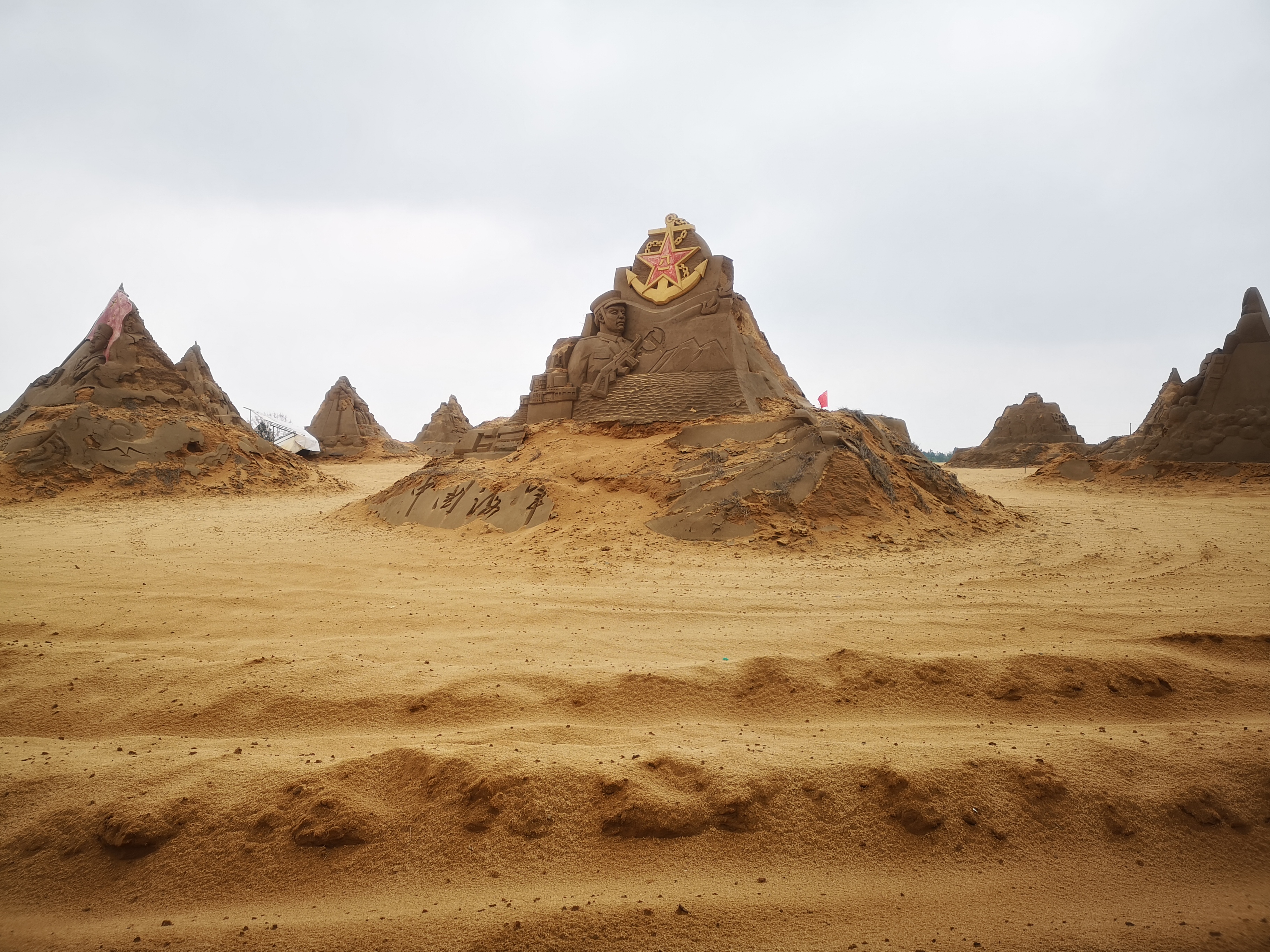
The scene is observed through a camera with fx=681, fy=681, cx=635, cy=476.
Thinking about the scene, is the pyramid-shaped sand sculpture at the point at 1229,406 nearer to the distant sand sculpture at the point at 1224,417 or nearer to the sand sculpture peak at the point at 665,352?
the distant sand sculpture at the point at 1224,417

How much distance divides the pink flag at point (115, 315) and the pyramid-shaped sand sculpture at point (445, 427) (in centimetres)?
1154

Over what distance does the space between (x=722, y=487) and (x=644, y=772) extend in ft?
16.6

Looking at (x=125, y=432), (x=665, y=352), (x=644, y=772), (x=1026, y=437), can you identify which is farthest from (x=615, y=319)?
(x=1026, y=437)

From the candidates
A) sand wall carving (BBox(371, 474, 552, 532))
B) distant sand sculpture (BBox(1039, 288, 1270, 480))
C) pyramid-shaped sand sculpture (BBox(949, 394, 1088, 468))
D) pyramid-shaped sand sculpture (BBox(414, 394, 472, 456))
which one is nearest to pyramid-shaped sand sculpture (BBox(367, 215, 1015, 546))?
sand wall carving (BBox(371, 474, 552, 532))

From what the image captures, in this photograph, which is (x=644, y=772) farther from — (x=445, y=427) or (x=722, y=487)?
(x=445, y=427)

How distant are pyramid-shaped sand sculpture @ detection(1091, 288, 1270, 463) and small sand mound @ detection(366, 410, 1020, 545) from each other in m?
5.28

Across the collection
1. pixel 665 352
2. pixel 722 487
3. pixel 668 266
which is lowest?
pixel 722 487

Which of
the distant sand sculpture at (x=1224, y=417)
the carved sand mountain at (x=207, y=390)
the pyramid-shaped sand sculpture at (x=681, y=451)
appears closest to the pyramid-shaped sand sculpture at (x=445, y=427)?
the carved sand mountain at (x=207, y=390)

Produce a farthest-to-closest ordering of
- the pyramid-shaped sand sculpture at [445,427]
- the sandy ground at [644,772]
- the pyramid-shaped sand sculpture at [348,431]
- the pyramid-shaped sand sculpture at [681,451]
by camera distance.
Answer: the pyramid-shaped sand sculpture at [445,427] < the pyramid-shaped sand sculpture at [348,431] < the pyramid-shaped sand sculpture at [681,451] < the sandy ground at [644,772]

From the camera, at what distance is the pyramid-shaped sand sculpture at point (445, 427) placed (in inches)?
999

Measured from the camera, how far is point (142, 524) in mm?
8508

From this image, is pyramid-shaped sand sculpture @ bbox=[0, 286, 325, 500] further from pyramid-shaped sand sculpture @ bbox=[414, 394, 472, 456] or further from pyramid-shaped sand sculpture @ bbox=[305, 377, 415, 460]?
pyramid-shaped sand sculpture @ bbox=[414, 394, 472, 456]

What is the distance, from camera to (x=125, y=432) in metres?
12.3

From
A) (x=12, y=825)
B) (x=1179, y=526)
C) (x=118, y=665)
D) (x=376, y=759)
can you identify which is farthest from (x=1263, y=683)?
(x=1179, y=526)
